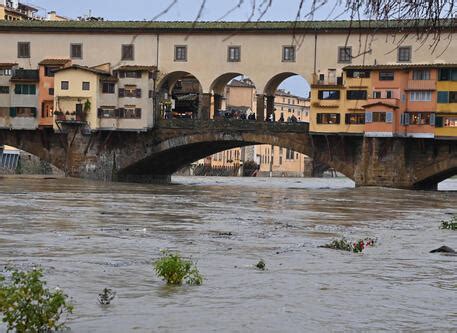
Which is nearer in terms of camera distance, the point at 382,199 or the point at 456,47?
the point at 382,199

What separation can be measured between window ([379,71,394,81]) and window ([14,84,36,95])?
Result: 22.0 m

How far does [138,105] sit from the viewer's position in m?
61.4

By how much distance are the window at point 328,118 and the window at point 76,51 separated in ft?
52.2

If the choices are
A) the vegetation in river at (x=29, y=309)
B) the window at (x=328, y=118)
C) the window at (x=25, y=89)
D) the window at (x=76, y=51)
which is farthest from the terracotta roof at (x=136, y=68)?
the vegetation in river at (x=29, y=309)

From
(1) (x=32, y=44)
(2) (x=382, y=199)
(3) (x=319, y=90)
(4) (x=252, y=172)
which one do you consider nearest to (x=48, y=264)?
(2) (x=382, y=199)

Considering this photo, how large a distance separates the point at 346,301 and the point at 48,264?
4.97 m

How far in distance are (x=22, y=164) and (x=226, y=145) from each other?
25043mm

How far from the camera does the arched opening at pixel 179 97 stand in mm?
63219

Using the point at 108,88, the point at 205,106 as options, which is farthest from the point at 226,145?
the point at 108,88

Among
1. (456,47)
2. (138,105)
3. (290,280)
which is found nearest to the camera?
(290,280)

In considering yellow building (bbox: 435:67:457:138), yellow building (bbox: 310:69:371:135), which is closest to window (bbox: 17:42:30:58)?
yellow building (bbox: 310:69:371:135)

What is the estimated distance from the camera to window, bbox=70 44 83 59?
62750 millimetres

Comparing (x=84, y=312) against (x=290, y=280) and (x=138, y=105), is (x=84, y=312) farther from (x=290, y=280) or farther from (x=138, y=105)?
(x=138, y=105)

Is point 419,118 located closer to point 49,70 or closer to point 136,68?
point 136,68
